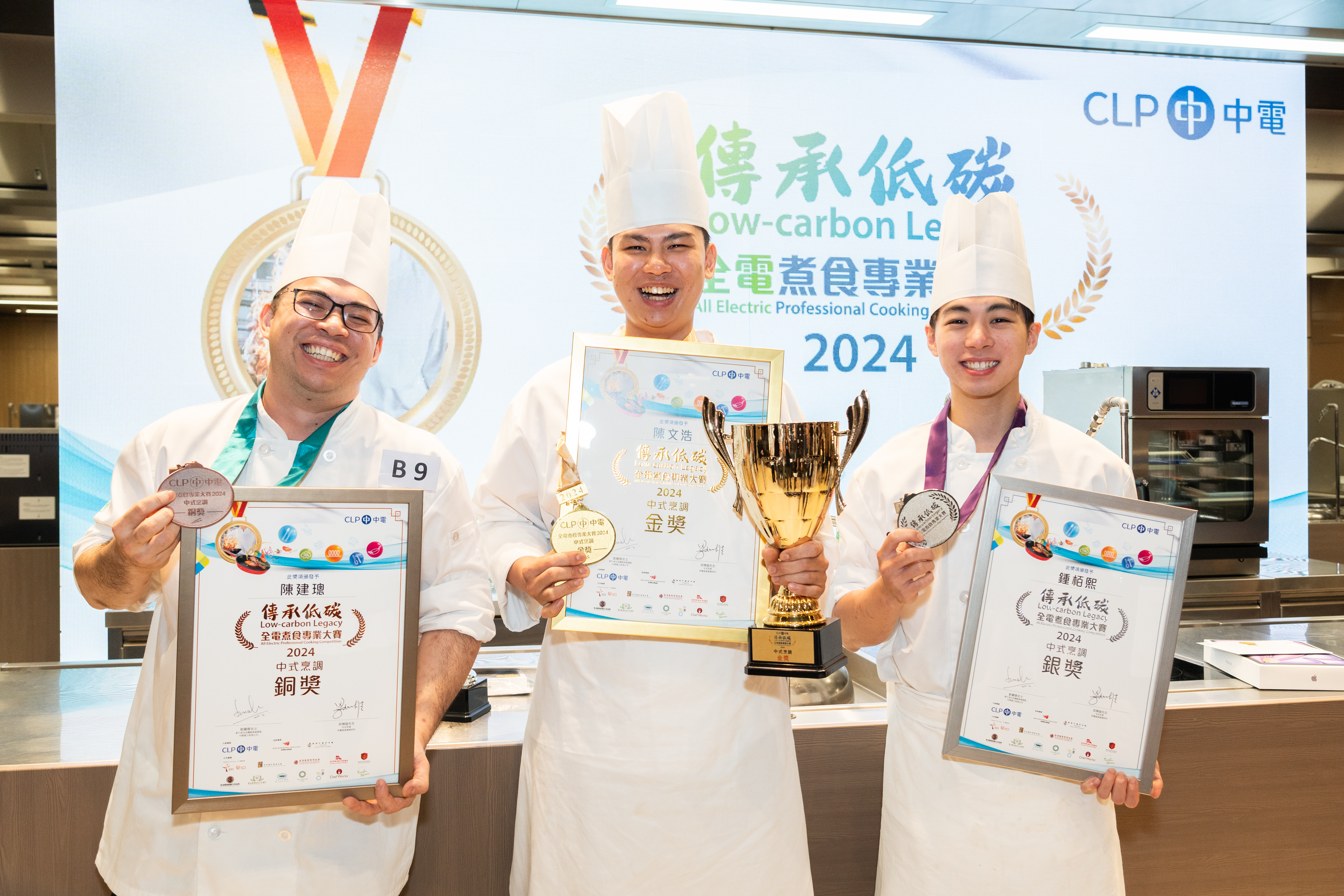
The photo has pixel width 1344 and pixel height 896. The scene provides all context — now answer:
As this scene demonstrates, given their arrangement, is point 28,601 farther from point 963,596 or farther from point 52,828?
point 963,596

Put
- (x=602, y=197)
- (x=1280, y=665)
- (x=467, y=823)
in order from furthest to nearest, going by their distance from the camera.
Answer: (x=602, y=197) < (x=1280, y=665) < (x=467, y=823)

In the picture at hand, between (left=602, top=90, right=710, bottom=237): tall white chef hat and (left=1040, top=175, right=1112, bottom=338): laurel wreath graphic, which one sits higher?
(left=1040, top=175, right=1112, bottom=338): laurel wreath graphic

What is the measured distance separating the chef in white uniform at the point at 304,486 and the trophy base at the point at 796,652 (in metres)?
0.45

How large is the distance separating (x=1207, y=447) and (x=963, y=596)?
355cm

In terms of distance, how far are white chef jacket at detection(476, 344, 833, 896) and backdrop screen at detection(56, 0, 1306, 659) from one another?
9.48 feet

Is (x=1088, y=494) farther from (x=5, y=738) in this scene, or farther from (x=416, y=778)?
(x=5, y=738)

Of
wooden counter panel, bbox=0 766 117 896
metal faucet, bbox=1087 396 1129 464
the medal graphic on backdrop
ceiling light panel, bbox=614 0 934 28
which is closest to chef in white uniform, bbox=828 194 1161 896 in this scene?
wooden counter panel, bbox=0 766 117 896

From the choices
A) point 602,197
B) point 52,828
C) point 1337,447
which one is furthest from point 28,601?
point 1337,447

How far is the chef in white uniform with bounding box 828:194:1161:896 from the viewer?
5.37 ft

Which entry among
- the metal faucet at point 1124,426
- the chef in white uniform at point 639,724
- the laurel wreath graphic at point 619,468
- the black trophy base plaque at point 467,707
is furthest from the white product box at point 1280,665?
the metal faucet at point 1124,426

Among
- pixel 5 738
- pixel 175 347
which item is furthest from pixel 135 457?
pixel 175 347

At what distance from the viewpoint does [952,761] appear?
1.66 m
